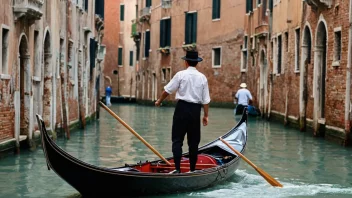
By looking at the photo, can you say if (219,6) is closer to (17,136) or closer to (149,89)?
(149,89)

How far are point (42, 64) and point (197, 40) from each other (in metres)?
21.8

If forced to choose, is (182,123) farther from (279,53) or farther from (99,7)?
(99,7)

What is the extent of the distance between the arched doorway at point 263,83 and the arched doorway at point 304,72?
19.4ft

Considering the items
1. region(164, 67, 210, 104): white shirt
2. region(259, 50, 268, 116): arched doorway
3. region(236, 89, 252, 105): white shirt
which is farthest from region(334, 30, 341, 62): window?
region(259, 50, 268, 116): arched doorway

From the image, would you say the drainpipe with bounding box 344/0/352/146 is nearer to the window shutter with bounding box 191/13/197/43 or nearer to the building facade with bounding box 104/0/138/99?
the window shutter with bounding box 191/13/197/43

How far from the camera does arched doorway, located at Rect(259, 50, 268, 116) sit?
82.9 feet

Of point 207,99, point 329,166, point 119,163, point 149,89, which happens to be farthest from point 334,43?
point 149,89

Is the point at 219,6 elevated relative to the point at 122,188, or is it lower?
elevated

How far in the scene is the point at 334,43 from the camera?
51.4 ft

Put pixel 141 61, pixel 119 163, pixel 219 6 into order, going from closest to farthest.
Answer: pixel 119 163, pixel 219 6, pixel 141 61

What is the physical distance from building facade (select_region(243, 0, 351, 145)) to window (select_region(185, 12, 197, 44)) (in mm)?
8280

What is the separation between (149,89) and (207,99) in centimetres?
3374

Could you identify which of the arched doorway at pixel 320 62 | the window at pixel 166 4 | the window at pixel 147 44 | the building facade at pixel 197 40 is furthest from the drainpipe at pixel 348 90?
the window at pixel 147 44

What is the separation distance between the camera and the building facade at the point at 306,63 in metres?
15.1
